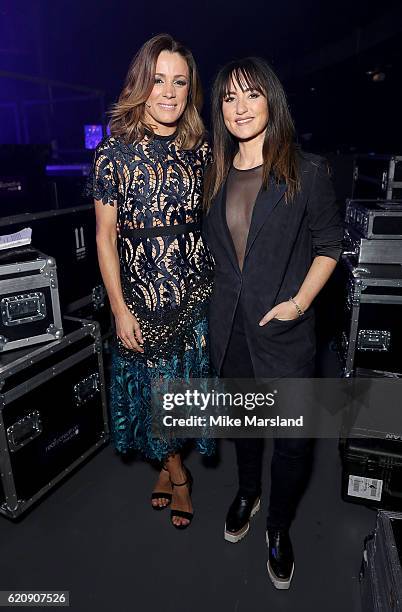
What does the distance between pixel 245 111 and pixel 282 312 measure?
2.12ft

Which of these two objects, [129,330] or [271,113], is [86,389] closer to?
[129,330]

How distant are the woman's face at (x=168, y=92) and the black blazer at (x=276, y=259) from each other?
32cm

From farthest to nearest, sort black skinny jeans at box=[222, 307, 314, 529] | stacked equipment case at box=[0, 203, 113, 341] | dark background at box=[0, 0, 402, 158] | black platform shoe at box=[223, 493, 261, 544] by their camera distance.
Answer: dark background at box=[0, 0, 402, 158]
stacked equipment case at box=[0, 203, 113, 341]
black platform shoe at box=[223, 493, 261, 544]
black skinny jeans at box=[222, 307, 314, 529]

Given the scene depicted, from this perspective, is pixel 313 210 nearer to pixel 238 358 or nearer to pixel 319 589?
pixel 238 358

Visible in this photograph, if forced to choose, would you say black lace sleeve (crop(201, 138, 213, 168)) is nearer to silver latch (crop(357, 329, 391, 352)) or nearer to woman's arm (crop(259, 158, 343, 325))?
woman's arm (crop(259, 158, 343, 325))

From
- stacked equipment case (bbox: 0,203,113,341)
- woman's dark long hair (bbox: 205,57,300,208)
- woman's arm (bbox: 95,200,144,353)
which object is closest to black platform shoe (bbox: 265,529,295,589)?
woman's arm (bbox: 95,200,144,353)

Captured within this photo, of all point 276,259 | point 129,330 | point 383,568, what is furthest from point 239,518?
point 276,259

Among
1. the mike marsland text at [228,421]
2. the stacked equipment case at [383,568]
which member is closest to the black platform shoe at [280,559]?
the stacked equipment case at [383,568]

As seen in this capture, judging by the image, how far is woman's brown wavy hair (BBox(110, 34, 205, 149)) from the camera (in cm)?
145

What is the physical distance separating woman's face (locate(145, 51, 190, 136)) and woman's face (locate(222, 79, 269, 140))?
0.61ft

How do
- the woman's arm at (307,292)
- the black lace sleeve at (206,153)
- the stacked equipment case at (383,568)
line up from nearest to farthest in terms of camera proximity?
the stacked equipment case at (383,568)
the woman's arm at (307,292)
the black lace sleeve at (206,153)

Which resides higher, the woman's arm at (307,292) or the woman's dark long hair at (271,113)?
→ the woman's dark long hair at (271,113)

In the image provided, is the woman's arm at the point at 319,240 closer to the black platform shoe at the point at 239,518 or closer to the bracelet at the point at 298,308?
the bracelet at the point at 298,308

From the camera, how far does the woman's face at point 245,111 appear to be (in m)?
1.39
